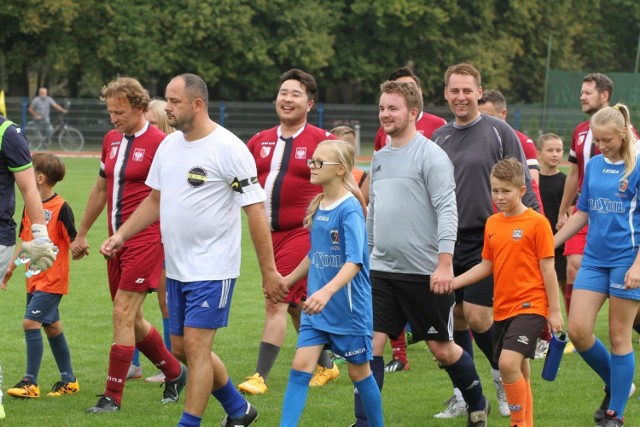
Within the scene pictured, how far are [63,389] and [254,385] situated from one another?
1.38 metres

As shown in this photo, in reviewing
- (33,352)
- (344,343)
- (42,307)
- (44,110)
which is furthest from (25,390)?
Answer: (44,110)

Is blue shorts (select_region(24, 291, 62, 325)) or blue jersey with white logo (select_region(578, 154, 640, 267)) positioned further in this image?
blue shorts (select_region(24, 291, 62, 325))

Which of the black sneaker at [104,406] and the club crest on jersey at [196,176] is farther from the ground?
the club crest on jersey at [196,176]

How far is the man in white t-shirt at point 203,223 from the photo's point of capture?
6.27 metres

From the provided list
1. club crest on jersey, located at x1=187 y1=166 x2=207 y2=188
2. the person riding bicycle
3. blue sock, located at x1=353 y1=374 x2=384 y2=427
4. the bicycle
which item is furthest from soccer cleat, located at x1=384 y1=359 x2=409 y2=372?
the person riding bicycle

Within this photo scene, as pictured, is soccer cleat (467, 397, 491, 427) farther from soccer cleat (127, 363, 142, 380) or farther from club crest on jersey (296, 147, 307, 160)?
soccer cleat (127, 363, 142, 380)

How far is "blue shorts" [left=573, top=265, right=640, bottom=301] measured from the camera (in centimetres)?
688

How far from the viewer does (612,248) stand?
6902mm

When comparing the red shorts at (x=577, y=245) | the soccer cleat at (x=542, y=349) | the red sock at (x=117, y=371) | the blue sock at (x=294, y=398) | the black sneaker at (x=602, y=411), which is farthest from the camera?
the red shorts at (x=577, y=245)

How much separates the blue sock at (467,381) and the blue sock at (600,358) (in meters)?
0.88

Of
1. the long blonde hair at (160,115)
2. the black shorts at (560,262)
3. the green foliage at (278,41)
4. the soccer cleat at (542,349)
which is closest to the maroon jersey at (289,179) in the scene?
the long blonde hair at (160,115)

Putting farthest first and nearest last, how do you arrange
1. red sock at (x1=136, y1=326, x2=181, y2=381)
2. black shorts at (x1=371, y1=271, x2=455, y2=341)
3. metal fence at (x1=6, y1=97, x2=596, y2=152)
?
metal fence at (x1=6, y1=97, x2=596, y2=152)
red sock at (x1=136, y1=326, x2=181, y2=381)
black shorts at (x1=371, y1=271, x2=455, y2=341)

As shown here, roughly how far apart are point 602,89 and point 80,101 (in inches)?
1262

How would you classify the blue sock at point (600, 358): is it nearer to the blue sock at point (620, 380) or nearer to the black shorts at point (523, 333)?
the blue sock at point (620, 380)
